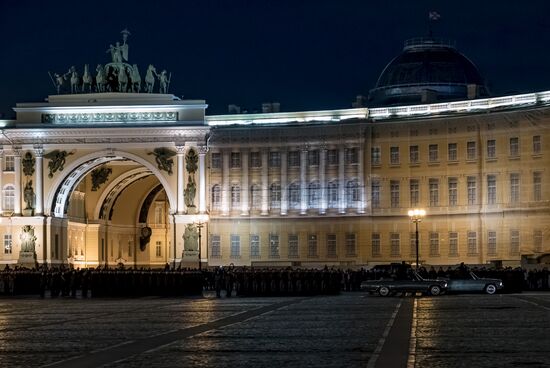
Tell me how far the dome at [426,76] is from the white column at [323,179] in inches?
313

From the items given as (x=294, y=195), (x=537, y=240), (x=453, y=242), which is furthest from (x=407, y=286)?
(x=294, y=195)

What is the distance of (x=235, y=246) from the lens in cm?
8981

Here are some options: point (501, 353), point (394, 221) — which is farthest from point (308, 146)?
point (501, 353)

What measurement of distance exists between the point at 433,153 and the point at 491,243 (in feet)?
22.7

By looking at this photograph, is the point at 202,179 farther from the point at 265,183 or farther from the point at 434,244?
the point at 434,244

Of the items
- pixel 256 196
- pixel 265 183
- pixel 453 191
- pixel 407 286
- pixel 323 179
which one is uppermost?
pixel 323 179

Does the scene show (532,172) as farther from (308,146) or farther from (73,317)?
(73,317)

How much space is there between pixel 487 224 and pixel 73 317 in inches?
1863

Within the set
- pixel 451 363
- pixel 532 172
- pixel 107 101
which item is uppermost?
pixel 107 101

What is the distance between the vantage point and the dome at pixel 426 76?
93688 mm

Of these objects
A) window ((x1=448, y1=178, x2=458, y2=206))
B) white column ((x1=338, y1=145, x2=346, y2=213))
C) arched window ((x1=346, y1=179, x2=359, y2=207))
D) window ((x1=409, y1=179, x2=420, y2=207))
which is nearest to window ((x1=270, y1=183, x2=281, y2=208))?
white column ((x1=338, y1=145, x2=346, y2=213))

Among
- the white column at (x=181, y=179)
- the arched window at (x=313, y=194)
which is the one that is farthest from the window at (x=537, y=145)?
the white column at (x=181, y=179)

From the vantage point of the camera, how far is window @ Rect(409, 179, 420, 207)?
85.6 metres

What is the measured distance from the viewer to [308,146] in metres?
88.0
